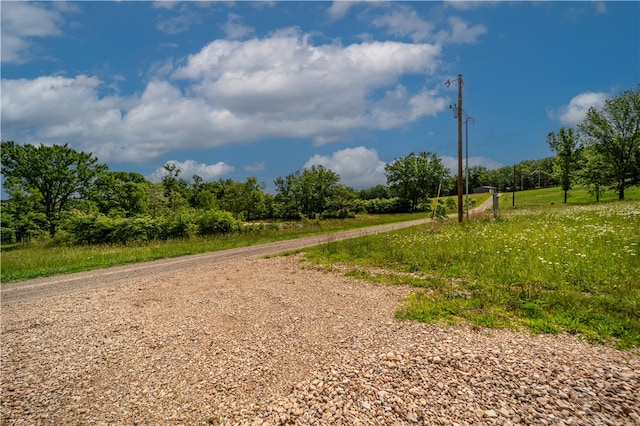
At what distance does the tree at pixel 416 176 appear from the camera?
69.4 metres

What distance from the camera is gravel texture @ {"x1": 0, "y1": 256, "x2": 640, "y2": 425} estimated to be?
349 cm

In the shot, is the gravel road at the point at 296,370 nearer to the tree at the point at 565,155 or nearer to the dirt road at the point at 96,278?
the dirt road at the point at 96,278

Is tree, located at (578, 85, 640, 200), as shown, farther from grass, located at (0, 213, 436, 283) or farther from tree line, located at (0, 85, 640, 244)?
grass, located at (0, 213, 436, 283)

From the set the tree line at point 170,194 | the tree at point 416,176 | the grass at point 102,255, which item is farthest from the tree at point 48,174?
the tree at point 416,176

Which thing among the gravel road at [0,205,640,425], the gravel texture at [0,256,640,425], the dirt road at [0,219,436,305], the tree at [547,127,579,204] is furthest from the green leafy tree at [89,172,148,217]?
→ the tree at [547,127,579,204]

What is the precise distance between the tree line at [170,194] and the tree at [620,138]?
3.9 inches

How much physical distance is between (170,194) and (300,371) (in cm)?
4608

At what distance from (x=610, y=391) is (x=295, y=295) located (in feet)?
20.4

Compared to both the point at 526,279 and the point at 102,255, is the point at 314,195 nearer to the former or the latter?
the point at 102,255

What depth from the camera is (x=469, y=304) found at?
20.8ft

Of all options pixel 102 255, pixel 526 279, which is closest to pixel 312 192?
pixel 102 255

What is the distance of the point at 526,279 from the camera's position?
7602 millimetres

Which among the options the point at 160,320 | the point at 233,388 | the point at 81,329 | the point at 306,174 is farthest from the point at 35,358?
the point at 306,174

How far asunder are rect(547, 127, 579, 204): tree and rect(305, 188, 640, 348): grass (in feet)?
138
